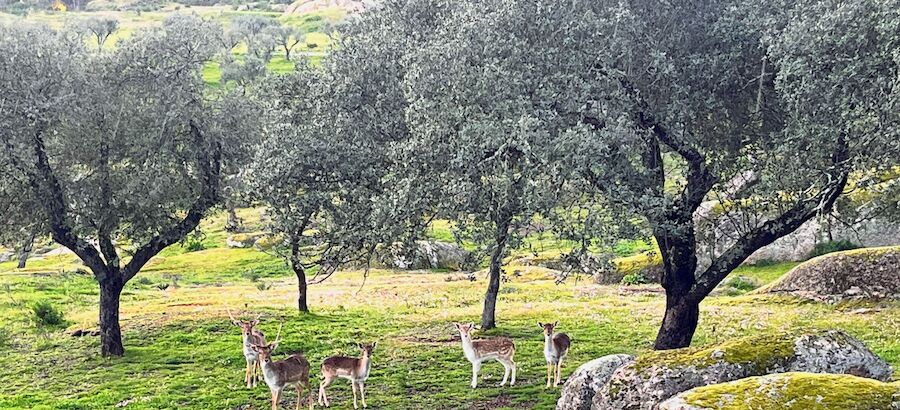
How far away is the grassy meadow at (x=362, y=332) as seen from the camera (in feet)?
74.4

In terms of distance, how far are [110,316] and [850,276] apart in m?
28.0

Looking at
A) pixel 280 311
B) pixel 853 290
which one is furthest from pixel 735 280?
pixel 280 311

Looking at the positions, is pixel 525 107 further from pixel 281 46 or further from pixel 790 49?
pixel 281 46

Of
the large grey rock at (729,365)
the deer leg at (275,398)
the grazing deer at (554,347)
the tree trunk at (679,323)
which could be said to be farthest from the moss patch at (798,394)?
the tree trunk at (679,323)

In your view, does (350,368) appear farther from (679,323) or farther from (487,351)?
(679,323)

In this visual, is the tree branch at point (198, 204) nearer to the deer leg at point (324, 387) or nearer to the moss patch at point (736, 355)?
the deer leg at point (324, 387)

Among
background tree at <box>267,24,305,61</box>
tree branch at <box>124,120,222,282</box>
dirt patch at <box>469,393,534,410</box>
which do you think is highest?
background tree at <box>267,24,305,61</box>

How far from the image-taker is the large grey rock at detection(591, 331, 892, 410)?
14.1m

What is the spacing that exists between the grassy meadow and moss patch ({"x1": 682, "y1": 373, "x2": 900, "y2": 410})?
930 cm

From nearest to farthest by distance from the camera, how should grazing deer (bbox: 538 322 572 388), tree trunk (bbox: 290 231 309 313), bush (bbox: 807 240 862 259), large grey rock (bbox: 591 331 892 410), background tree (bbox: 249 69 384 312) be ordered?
large grey rock (bbox: 591 331 892 410) < grazing deer (bbox: 538 322 572 388) < background tree (bbox: 249 69 384 312) < tree trunk (bbox: 290 231 309 313) < bush (bbox: 807 240 862 259)

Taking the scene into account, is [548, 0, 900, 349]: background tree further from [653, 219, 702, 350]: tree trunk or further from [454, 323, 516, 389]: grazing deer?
[454, 323, 516, 389]: grazing deer

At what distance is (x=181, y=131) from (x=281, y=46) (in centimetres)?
16646

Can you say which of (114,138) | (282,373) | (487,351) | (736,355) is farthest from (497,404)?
(114,138)

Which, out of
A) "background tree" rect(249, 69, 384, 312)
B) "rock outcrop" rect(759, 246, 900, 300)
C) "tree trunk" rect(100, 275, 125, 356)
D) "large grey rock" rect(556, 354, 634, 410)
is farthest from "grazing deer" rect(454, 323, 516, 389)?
"rock outcrop" rect(759, 246, 900, 300)
